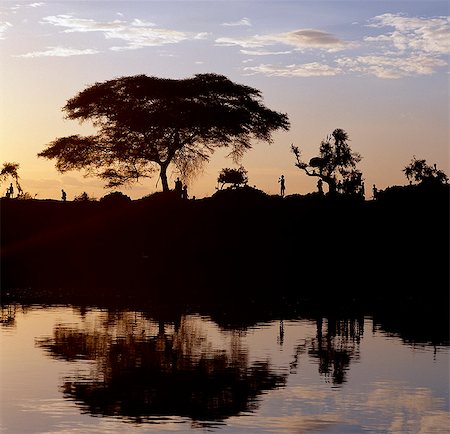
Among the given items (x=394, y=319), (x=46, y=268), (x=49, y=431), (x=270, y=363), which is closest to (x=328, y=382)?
(x=270, y=363)

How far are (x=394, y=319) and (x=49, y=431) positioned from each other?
1923 centimetres

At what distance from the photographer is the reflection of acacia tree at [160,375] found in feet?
60.5

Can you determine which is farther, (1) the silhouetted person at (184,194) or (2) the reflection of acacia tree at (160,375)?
(1) the silhouetted person at (184,194)

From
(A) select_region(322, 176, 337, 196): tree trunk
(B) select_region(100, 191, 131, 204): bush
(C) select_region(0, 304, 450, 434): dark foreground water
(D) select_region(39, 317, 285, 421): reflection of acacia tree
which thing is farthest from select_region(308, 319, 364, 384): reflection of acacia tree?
(A) select_region(322, 176, 337, 196): tree trunk

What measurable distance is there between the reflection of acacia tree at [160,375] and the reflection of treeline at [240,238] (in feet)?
84.5

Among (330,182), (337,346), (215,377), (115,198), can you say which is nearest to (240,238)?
(115,198)

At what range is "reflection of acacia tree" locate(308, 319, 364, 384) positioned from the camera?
2253 centimetres

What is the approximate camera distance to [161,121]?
7994 centimetres

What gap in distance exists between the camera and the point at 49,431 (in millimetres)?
16219

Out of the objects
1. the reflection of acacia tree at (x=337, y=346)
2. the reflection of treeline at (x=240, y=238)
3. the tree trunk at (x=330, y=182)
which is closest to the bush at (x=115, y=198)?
the reflection of treeline at (x=240, y=238)

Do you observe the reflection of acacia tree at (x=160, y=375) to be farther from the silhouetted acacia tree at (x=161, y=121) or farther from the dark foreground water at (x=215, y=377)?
the silhouetted acacia tree at (x=161, y=121)

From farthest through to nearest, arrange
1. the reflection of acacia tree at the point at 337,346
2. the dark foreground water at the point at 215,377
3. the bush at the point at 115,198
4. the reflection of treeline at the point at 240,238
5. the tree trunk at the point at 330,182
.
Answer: the tree trunk at the point at 330,182 → the bush at the point at 115,198 → the reflection of treeline at the point at 240,238 → the reflection of acacia tree at the point at 337,346 → the dark foreground water at the point at 215,377

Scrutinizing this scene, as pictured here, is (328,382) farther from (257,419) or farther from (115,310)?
(115,310)

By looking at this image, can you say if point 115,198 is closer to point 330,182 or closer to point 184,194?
point 184,194
